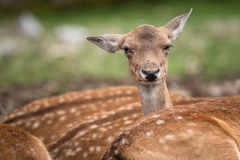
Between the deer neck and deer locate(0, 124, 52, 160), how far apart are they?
3.44 ft

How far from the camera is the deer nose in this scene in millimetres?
6098

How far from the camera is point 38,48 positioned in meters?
13.2

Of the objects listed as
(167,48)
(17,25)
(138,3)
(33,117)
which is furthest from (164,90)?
(138,3)

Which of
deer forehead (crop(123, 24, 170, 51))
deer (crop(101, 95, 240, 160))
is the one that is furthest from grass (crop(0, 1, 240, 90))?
deer (crop(101, 95, 240, 160))

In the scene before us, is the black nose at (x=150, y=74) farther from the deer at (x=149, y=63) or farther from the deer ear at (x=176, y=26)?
the deer ear at (x=176, y=26)

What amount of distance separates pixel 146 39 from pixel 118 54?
20.8ft

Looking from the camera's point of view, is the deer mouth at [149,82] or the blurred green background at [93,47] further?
the blurred green background at [93,47]

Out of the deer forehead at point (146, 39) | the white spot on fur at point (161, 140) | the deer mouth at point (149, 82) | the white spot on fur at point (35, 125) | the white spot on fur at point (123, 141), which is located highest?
the deer forehead at point (146, 39)

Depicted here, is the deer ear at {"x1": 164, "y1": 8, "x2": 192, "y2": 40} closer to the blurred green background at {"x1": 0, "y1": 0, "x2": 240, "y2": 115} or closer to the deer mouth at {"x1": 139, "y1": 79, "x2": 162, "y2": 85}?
the deer mouth at {"x1": 139, "y1": 79, "x2": 162, "y2": 85}

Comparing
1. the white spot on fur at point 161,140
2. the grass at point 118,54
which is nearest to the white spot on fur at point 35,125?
the white spot on fur at point 161,140

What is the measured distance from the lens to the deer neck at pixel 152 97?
6365mm

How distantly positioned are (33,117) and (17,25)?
24.2 ft

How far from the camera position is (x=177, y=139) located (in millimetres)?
5133

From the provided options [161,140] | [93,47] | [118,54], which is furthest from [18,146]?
[93,47]
